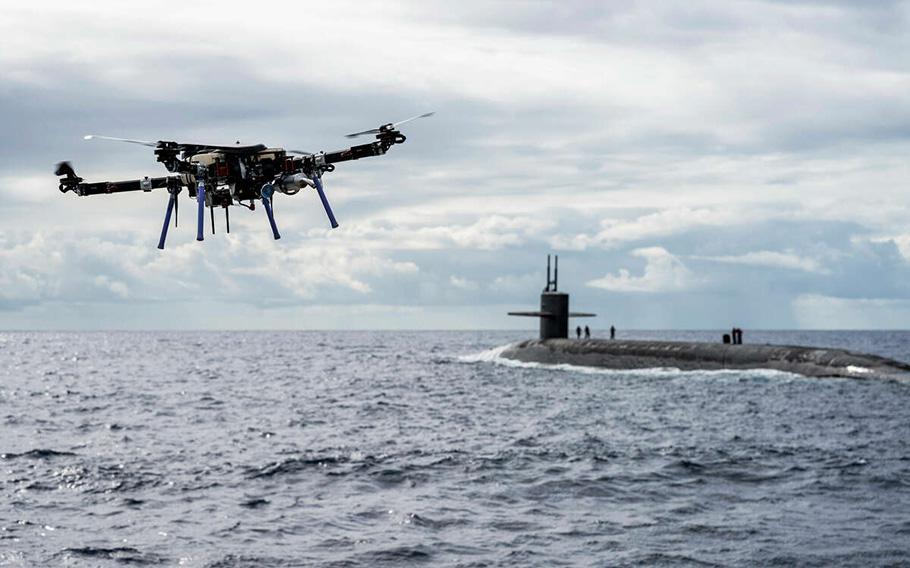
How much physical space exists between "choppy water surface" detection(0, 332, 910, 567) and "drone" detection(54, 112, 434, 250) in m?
18.4

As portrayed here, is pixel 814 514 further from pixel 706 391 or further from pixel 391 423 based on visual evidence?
pixel 706 391

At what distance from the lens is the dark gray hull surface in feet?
206

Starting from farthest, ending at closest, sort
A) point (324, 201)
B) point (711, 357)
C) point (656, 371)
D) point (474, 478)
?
point (656, 371) → point (711, 357) → point (474, 478) → point (324, 201)

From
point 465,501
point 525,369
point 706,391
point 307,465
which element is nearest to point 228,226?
point 465,501

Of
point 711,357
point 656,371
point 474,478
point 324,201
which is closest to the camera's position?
point 324,201

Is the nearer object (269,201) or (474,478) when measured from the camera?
(269,201)

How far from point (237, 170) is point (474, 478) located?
91.2ft

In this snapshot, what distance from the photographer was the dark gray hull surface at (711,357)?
62656mm

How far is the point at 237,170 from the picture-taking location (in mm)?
8047

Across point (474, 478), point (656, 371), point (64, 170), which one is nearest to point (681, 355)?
point (656, 371)

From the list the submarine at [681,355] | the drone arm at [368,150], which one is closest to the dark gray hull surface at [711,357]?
the submarine at [681,355]

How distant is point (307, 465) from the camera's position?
38.1 meters

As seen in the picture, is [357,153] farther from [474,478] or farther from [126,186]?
[474,478]

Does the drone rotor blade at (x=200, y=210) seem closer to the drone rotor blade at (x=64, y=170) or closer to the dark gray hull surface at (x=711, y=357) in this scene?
the drone rotor blade at (x=64, y=170)
